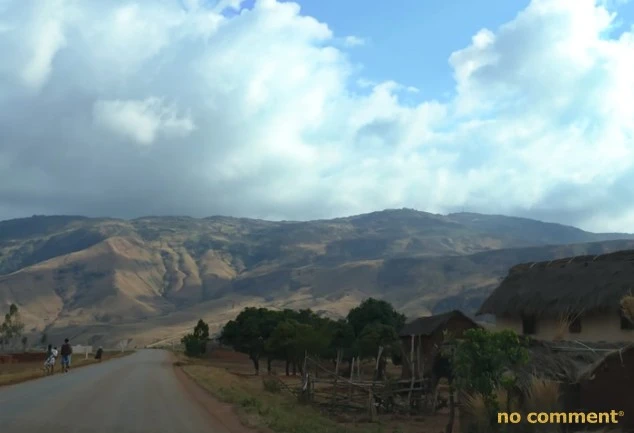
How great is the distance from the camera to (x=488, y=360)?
13047 mm

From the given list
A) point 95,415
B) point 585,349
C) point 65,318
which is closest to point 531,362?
point 585,349

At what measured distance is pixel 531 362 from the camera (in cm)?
1544

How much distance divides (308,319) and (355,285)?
4908 inches

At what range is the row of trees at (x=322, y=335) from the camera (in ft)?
155

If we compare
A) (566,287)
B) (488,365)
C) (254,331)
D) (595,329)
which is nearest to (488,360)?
(488,365)

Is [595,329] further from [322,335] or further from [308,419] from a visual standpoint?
[322,335]

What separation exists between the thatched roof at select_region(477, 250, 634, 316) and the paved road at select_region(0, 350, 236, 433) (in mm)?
13840

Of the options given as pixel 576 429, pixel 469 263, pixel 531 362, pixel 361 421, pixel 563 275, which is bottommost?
pixel 361 421

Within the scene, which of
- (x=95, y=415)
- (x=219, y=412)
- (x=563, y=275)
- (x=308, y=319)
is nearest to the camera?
(x=95, y=415)

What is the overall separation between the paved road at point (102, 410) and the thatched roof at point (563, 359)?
747 cm

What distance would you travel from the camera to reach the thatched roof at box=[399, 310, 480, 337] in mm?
40938

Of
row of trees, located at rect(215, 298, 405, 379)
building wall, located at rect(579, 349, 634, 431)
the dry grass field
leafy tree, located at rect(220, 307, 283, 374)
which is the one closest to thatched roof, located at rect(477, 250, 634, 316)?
the dry grass field

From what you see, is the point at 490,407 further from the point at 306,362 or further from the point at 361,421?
the point at 306,362

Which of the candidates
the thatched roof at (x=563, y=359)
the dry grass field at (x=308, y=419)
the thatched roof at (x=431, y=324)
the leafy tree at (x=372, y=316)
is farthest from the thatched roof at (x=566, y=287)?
the leafy tree at (x=372, y=316)
